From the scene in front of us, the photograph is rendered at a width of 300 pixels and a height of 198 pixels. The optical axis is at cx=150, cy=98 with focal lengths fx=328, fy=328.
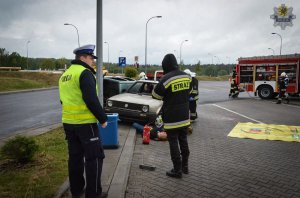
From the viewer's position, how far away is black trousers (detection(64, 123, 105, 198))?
13.6 ft

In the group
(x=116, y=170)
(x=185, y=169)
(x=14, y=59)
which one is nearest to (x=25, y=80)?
(x=116, y=170)

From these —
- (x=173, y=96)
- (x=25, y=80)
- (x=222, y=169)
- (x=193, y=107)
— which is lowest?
(x=222, y=169)

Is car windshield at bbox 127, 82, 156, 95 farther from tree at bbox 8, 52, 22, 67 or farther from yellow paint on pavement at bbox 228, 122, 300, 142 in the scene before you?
tree at bbox 8, 52, 22, 67

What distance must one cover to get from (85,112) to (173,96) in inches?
73.3

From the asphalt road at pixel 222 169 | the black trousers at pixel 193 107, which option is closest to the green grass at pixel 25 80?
the black trousers at pixel 193 107

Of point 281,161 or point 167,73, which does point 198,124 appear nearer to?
point 281,161

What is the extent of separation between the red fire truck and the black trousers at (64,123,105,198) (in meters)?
20.1

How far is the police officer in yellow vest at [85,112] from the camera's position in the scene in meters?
4.04

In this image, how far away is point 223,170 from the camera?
234 inches

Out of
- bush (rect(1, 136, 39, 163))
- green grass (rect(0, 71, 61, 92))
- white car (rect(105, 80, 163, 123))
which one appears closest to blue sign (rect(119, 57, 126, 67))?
green grass (rect(0, 71, 61, 92))

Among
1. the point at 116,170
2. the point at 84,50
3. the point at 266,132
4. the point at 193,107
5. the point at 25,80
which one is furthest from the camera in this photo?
the point at 25,80

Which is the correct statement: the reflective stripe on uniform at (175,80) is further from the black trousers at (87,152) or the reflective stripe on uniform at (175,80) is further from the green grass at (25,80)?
the green grass at (25,80)

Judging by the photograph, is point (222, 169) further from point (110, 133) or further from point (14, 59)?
point (14, 59)

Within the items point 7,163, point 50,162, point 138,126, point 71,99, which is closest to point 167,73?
point 71,99
